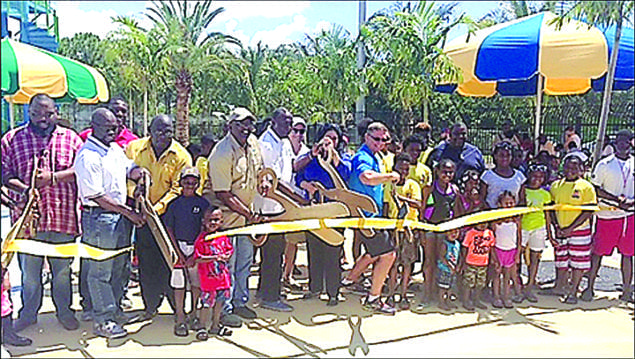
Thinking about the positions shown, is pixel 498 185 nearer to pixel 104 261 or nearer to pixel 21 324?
pixel 104 261

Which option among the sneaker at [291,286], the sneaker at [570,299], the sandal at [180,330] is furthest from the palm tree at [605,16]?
the sandal at [180,330]

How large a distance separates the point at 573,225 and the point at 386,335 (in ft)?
6.02

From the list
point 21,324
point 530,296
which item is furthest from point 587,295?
point 21,324

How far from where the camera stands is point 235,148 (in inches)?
178

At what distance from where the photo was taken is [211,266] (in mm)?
4430

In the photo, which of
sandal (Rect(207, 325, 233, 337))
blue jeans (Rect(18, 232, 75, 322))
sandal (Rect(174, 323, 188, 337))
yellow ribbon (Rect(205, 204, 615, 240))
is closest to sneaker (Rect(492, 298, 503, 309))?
yellow ribbon (Rect(205, 204, 615, 240))

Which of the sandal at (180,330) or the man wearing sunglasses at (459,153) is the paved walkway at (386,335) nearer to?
the sandal at (180,330)

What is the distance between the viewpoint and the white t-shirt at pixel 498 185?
5.14 meters

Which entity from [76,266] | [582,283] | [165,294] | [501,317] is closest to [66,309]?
[165,294]

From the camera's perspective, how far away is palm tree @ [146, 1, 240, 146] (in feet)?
54.4

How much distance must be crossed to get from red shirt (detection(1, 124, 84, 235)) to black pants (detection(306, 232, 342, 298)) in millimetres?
1804

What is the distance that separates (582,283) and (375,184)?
2.20 meters

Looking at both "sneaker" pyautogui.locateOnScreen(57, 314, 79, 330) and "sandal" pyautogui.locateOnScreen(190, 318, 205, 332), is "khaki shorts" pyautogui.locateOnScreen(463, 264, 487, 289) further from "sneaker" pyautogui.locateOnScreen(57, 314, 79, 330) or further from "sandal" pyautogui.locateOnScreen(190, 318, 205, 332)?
"sneaker" pyautogui.locateOnScreen(57, 314, 79, 330)

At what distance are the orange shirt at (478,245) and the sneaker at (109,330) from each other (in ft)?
8.46
